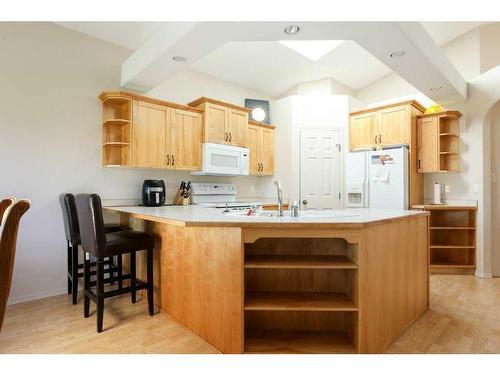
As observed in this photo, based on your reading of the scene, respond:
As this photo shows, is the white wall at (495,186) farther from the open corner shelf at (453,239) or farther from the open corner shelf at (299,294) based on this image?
the open corner shelf at (299,294)

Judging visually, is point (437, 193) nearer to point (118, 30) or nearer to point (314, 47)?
point (314, 47)

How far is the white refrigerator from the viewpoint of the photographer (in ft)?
13.1

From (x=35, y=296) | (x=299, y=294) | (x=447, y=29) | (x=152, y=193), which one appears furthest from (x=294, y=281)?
(x=447, y=29)

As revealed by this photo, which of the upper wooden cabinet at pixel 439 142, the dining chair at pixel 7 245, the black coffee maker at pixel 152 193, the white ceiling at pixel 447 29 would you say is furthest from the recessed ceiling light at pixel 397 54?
the dining chair at pixel 7 245

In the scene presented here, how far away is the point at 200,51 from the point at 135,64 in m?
0.96

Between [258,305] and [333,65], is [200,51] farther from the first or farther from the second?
[333,65]

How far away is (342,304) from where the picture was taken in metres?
1.86

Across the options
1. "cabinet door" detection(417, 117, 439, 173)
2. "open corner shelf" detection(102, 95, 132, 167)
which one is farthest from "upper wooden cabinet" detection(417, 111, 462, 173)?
"open corner shelf" detection(102, 95, 132, 167)

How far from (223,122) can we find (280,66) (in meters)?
1.32

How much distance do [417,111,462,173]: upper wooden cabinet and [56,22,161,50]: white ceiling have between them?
11.9 ft

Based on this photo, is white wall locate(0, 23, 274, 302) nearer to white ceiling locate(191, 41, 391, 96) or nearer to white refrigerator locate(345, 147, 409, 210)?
white ceiling locate(191, 41, 391, 96)

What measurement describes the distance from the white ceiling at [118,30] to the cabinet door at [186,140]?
2.89ft

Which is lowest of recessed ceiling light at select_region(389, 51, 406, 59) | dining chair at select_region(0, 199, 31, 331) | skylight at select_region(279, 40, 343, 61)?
dining chair at select_region(0, 199, 31, 331)
